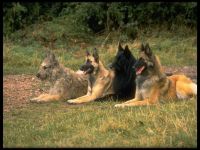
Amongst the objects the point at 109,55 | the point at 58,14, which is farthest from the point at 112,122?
the point at 58,14

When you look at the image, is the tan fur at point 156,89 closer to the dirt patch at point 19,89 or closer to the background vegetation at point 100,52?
the background vegetation at point 100,52

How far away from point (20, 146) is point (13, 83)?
6007mm

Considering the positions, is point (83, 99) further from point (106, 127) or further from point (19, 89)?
point (106, 127)

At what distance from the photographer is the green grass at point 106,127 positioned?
7.59m

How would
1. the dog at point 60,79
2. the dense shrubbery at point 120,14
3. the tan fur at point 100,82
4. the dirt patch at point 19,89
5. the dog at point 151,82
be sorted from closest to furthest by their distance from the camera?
the dog at point 151,82 → the dirt patch at point 19,89 → the tan fur at point 100,82 → the dog at point 60,79 → the dense shrubbery at point 120,14

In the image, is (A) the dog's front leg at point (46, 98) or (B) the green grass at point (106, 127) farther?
(A) the dog's front leg at point (46, 98)

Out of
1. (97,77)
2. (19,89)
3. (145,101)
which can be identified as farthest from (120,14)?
(145,101)

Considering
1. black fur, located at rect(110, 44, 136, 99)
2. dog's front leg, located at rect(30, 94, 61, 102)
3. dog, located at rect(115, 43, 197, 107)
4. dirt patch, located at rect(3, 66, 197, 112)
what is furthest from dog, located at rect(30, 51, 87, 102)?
dog, located at rect(115, 43, 197, 107)

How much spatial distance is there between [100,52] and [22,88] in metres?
5.36

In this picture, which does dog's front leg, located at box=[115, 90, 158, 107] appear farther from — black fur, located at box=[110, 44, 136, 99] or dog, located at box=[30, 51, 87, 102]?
dog, located at box=[30, 51, 87, 102]

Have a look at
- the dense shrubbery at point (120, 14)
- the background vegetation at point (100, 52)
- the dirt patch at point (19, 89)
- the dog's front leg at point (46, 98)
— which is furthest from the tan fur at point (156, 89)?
the dense shrubbery at point (120, 14)

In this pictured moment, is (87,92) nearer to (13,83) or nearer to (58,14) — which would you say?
(13,83)

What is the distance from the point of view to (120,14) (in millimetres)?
21062

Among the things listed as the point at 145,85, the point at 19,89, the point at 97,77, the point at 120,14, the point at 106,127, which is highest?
the point at 120,14
